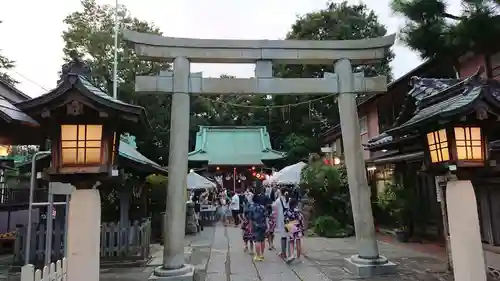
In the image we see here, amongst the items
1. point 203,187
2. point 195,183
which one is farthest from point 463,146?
point 203,187

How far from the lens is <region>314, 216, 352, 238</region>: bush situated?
50.4 feet

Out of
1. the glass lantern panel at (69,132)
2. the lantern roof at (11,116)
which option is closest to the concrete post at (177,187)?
the lantern roof at (11,116)

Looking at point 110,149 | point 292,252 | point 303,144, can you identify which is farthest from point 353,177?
point 303,144

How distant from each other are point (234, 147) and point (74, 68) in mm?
27334

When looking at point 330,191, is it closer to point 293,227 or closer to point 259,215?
point 293,227

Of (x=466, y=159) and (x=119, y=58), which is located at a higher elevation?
(x=119, y=58)

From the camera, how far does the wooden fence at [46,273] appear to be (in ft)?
13.4

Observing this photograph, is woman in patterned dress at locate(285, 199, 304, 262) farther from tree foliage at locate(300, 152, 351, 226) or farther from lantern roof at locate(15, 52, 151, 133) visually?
lantern roof at locate(15, 52, 151, 133)

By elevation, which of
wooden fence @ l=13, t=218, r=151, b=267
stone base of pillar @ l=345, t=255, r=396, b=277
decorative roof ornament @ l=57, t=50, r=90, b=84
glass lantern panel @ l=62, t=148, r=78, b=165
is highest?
decorative roof ornament @ l=57, t=50, r=90, b=84

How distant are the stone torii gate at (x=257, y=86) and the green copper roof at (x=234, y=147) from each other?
19.4 metres

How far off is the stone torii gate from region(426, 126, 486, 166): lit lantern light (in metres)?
3.29

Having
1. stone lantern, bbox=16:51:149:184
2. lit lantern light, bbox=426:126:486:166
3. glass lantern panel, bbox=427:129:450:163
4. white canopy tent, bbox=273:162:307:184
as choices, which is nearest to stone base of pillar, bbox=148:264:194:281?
stone lantern, bbox=16:51:149:184

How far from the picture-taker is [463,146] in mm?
5426

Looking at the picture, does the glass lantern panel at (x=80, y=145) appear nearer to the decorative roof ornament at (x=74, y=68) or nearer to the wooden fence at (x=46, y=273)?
the decorative roof ornament at (x=74, y=68)
